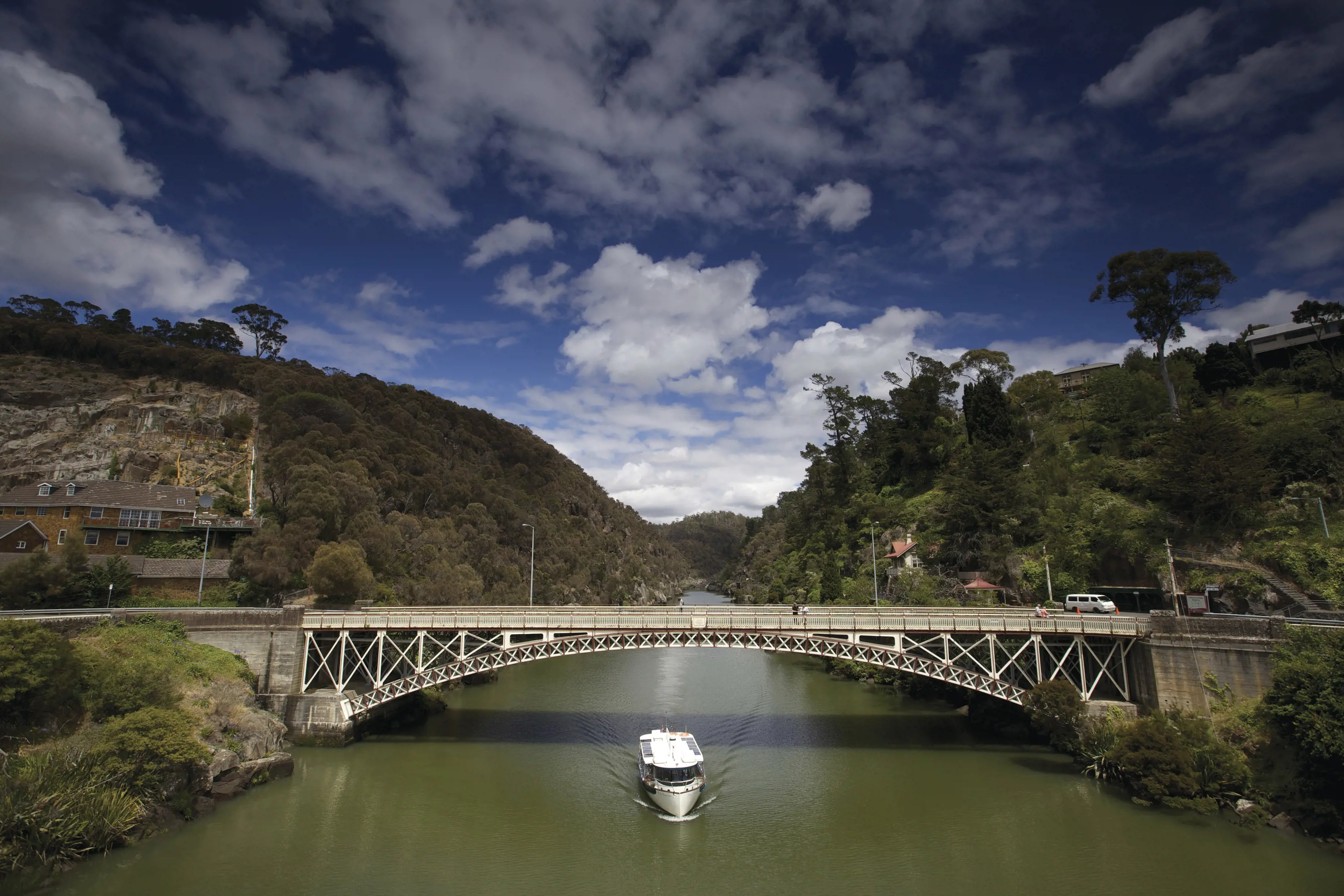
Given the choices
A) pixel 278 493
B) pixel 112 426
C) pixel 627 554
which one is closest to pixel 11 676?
pixel 278 493

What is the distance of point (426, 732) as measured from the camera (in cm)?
3706

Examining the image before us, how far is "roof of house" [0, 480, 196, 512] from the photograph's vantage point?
161 ft

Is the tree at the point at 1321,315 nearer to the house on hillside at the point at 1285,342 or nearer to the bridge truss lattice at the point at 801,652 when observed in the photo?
the house on hillside at the point at 1285,342

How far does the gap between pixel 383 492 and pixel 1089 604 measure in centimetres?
7401

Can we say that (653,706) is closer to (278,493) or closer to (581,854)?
(581,854)

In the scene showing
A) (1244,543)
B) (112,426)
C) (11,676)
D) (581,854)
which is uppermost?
(112,426)

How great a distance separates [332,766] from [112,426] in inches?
2398

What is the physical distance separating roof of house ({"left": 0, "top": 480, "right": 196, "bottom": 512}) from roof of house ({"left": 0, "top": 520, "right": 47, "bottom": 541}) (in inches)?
124

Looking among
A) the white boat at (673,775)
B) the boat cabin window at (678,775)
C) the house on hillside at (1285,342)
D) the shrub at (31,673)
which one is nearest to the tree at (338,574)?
the shrub at (31,673)

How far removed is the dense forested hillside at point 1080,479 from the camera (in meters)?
37.1

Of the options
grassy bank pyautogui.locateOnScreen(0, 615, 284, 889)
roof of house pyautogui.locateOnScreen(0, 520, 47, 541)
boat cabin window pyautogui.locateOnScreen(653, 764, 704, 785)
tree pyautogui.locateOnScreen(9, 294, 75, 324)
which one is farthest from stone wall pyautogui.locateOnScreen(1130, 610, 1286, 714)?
tree pyautogui.locateOnScreen(9, 294, 75, 324)

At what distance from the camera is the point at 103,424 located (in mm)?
69438

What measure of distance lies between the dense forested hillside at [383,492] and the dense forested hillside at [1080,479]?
4009 centimetres

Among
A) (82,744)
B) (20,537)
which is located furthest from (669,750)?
(20,537)
